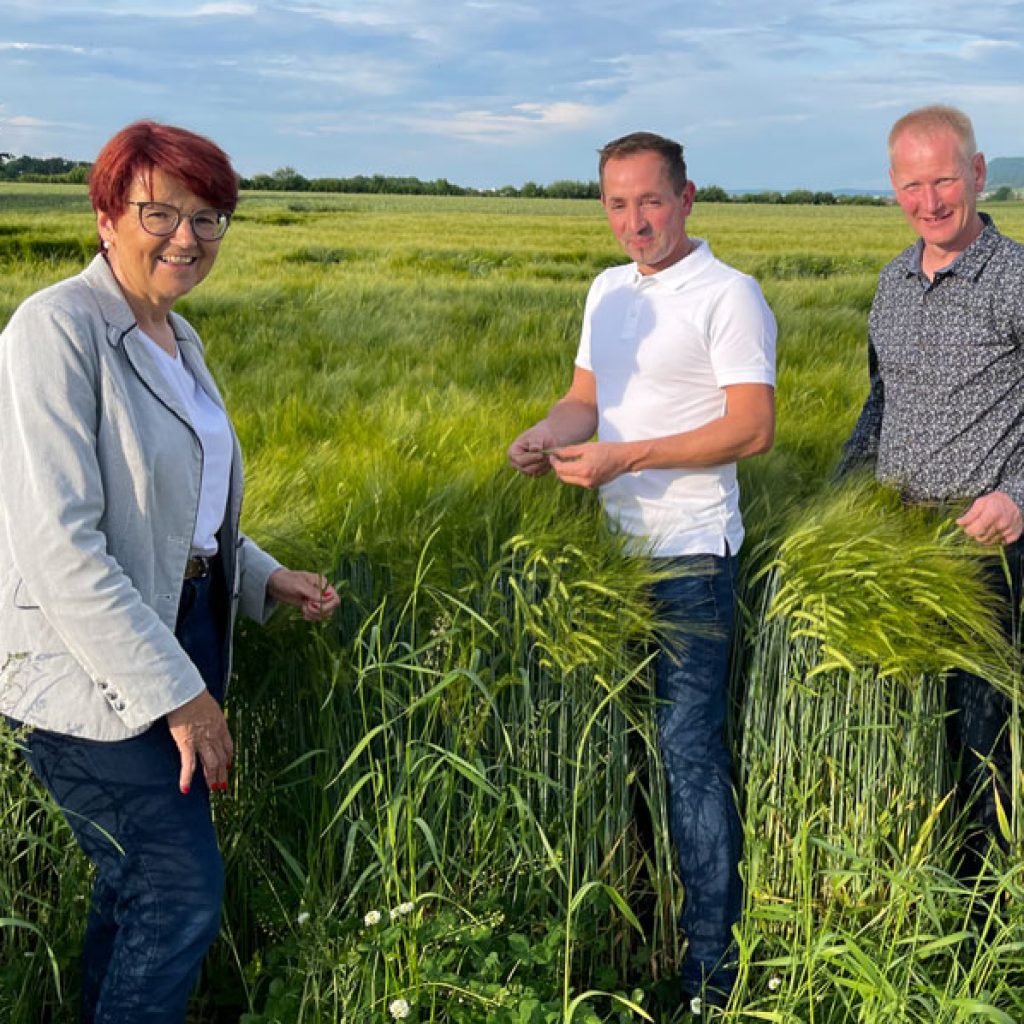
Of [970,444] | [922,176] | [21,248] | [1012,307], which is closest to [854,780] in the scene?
[970,444]

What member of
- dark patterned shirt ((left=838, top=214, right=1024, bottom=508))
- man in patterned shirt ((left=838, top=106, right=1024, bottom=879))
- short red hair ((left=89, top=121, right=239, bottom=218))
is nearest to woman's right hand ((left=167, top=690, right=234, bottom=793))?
short red hair ((left=89, top=121, right=239, bottom=218))

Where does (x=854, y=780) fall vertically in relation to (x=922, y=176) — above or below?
below

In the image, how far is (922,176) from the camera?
2453 mm

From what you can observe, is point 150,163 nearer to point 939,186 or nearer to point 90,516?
point 90,516

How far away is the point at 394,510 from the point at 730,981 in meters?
1.21

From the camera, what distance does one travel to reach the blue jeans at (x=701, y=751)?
2.37 metres

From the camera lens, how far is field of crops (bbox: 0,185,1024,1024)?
2191mm

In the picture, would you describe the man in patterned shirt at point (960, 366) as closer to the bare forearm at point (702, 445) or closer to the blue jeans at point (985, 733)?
the blue jeans at point (985, 733)

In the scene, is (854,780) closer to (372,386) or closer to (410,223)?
(372,386)

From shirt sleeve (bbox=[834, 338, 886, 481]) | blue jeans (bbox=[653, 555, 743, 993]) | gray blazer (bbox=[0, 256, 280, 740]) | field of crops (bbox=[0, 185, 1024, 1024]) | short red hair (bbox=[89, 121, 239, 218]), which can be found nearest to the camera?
gray blazer (bbox=[0, 256, 280, 740])

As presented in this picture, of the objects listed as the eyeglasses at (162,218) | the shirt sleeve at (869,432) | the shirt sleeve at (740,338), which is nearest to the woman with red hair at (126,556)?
the eyeglasses at (162,218)

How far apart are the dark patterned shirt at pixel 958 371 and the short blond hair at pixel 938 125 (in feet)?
0.63

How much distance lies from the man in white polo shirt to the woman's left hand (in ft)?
1.64

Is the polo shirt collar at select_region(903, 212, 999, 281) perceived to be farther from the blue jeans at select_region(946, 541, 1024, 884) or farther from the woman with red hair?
the woman with red hair
